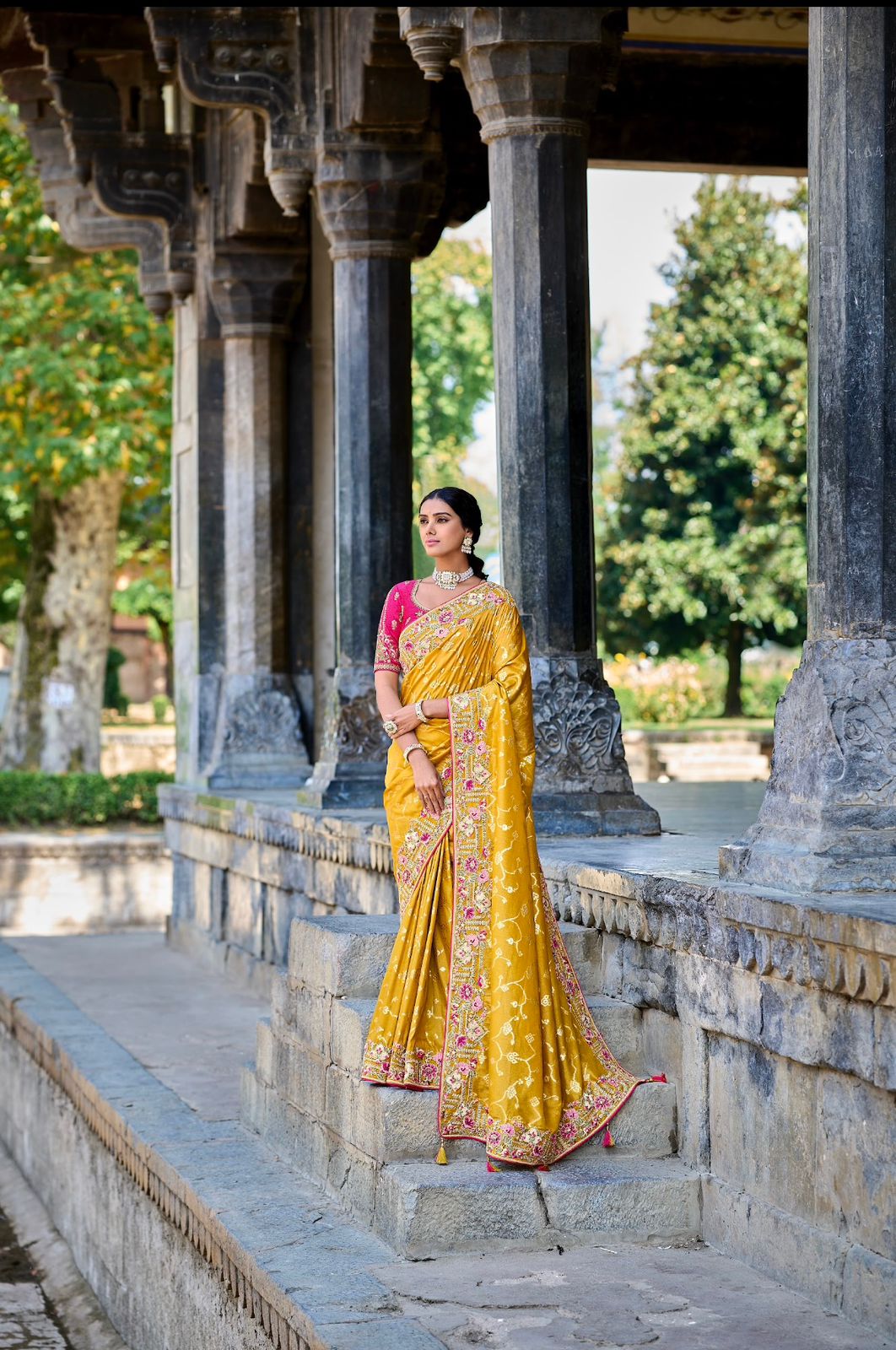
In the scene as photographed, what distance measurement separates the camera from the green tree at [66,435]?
17.3m

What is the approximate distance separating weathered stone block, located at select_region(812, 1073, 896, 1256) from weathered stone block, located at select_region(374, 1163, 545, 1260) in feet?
2.43

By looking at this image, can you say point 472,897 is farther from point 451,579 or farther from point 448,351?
point 448,351

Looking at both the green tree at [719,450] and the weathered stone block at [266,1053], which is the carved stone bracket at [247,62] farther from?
the green tree at [719,450]

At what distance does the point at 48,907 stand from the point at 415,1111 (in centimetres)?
1286

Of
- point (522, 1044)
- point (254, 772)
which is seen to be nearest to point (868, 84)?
point (522, 1044)

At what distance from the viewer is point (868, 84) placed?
14.7 feet

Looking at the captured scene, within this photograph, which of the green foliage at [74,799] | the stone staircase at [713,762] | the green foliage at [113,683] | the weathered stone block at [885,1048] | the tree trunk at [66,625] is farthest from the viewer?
the green foliage at [113,683]

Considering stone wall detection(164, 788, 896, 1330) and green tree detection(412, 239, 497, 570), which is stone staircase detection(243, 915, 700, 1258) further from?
green tree detection(412, 239, 497, 570)

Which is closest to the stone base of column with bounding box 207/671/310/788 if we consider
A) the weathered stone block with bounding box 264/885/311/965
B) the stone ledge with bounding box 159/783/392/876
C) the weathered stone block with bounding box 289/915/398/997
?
the stone ledge with bounding box 159/783/392/876

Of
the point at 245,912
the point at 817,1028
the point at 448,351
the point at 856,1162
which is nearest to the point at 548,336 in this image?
the point at 817,1028

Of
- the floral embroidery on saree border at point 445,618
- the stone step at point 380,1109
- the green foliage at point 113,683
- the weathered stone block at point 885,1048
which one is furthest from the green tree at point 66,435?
the green foliage at point 113,683

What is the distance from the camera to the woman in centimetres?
486

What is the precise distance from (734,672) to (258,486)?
802 inches

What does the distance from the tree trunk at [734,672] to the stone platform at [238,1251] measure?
21701 millimetres
